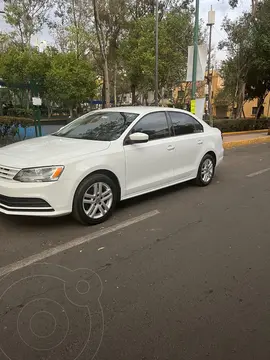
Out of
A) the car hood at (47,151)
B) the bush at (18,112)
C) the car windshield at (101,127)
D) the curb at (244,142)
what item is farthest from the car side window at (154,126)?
the curb at (244,142)

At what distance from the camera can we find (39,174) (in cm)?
360

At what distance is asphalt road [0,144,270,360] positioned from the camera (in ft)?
6.87

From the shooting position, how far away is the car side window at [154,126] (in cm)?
467

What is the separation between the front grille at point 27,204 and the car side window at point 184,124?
2.66 m

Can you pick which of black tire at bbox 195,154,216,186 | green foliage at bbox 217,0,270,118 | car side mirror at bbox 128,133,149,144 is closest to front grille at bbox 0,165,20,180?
car side mirror at bbox 128,133,149,144

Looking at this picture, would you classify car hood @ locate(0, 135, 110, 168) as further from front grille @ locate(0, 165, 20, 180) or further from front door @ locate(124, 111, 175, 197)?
front door @ locate(124, 111, 175, 197)

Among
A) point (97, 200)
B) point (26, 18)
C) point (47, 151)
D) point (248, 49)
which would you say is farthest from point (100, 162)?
point (26, 18)

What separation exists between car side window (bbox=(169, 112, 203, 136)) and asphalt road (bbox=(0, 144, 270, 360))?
1549 mm

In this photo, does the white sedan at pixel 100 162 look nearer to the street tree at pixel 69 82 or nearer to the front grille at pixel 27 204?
the front grille at pixel 27 204

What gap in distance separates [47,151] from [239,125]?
16.1 meters

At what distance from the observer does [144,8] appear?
21422 mm

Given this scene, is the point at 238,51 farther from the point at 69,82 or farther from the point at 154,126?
the point at 154,126

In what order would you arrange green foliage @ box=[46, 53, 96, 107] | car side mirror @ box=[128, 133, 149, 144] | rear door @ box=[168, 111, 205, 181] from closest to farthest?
car side mirror @ box=[128, 133, 149, 144], rear door @ box=[168, 111, 205, 181], green foliage @ box=[46, 53, 96, 107]

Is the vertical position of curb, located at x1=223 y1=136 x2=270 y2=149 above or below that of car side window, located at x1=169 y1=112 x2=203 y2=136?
below
